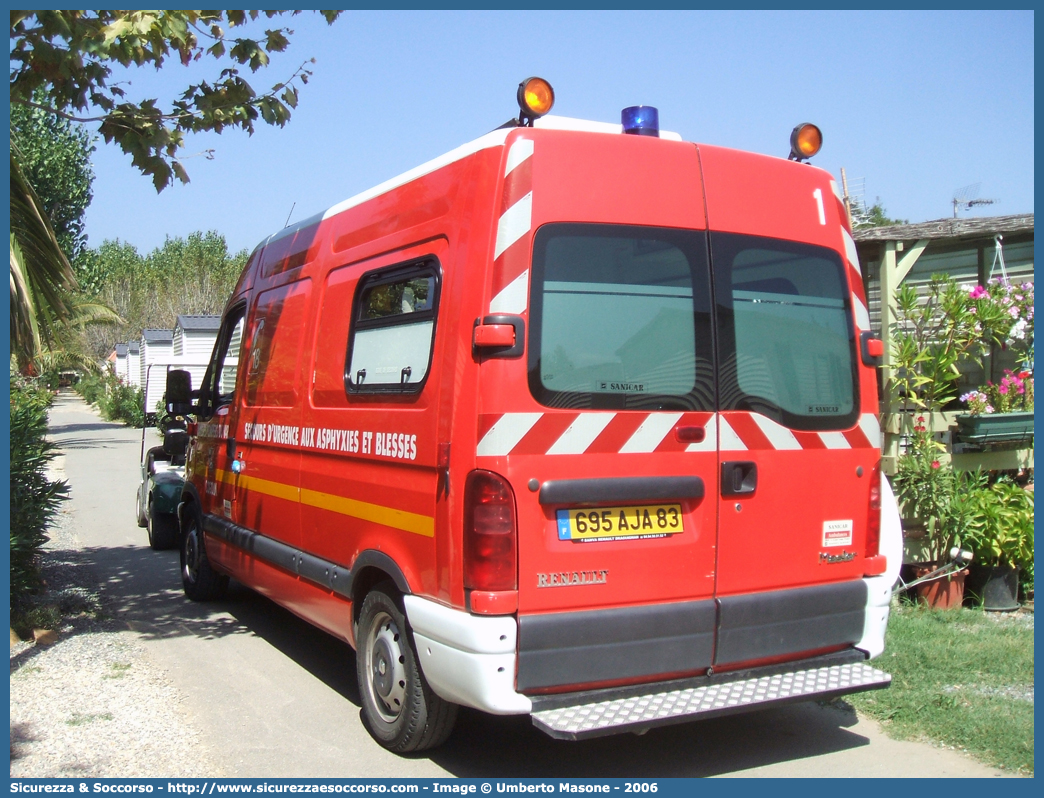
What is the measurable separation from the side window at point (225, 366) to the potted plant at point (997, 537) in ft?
17.2

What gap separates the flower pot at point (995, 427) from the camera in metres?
7.39

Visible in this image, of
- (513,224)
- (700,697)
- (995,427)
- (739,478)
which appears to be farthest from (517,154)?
(995,427)

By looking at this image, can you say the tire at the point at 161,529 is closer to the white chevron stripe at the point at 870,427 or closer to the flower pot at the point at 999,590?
the flower pot at the point at 999,590

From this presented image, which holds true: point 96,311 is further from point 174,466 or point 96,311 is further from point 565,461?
point 565,461

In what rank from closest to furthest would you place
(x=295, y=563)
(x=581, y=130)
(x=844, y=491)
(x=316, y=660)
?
(x=581, y=130), (x=844, y=491), (x=295, y=563), (x=316, y=660)

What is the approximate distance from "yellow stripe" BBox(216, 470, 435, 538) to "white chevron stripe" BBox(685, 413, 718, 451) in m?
1.16

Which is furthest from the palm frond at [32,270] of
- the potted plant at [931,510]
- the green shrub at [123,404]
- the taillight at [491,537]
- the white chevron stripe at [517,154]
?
the green shrub at [123,404]

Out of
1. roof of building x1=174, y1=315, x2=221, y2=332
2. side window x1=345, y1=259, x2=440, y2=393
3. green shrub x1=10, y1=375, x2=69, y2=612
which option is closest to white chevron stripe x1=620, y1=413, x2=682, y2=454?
side window x1=345, y1=259, x2=440, y2=393

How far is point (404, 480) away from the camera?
452 centimetres

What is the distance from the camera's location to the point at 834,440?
4.72 meters

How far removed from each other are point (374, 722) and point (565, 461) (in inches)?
68.6

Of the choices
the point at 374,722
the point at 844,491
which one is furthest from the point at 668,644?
the point at 374,722

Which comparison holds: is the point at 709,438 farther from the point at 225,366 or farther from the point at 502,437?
the point at 225,366

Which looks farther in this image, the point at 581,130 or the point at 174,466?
the point at 174,466
